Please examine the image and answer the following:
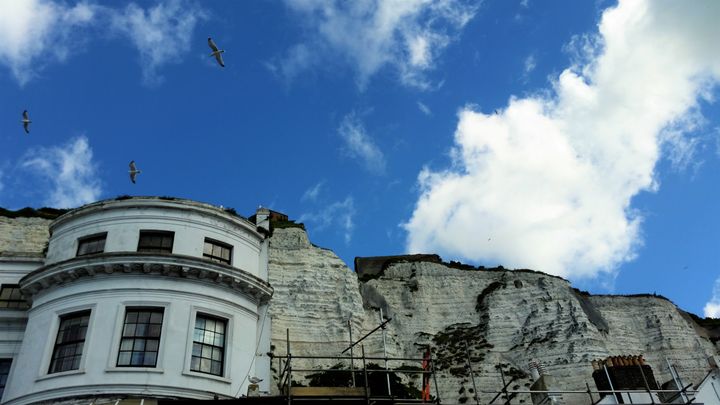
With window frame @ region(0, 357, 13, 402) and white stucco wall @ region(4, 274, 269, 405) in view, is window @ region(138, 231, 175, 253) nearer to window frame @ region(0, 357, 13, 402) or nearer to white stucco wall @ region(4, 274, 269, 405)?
white stucco wall @ region(4, 274, 269, 405)

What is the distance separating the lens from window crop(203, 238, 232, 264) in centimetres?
2147

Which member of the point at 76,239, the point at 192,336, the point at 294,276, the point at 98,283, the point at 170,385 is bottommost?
the point at 170,385

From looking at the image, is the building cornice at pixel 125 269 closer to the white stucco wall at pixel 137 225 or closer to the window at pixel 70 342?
the white stucco wall at pixel 137 225

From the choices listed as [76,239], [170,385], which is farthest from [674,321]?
[76,239]

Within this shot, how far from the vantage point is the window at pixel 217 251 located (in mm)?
21469

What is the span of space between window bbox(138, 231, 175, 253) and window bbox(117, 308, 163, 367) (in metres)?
2.47

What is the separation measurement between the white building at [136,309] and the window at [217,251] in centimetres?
4

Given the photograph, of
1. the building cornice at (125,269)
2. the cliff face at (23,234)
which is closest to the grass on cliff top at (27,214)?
the cliff face at (23,234)

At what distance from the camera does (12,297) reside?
21.4 meters

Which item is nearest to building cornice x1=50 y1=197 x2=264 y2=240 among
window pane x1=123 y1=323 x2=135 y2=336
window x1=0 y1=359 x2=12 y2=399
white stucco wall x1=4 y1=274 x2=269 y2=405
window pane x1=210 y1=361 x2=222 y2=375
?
white stucco wall x1=4 y1=274 x2=269 y2=405

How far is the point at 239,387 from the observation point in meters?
19.2

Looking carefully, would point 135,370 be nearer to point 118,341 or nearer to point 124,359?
point 124,359

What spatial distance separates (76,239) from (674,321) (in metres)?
33.4

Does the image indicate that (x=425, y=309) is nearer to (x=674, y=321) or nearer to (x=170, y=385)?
(x=674, y=321)
